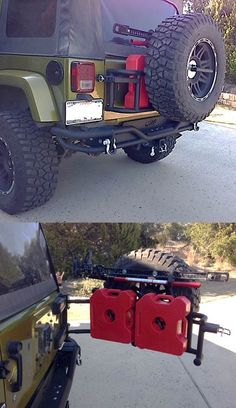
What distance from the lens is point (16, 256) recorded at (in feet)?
8.55

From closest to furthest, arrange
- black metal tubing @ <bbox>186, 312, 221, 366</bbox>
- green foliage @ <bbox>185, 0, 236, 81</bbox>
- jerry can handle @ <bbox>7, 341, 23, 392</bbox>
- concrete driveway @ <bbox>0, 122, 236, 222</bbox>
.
→ 1. jerry can handle @ <bbox>7, 341, 23, 392</bbox>
2. black metal tubing @ <bbox>186, 312, 221, 366</bbox>
3. concrete driveway @ <bbox>0, 122, 236, 222</bbox>
4. green foliage @ <bbox>185, 0, 236, 81</bbox>

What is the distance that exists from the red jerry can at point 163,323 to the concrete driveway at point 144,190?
1040 mm

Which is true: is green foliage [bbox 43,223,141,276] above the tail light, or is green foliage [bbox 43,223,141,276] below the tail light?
below

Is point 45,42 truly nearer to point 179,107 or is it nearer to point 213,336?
point 179,107

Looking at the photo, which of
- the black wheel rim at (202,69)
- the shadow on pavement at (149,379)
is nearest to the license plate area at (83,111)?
the black wheel rim at (202,69)

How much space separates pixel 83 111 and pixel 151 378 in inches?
88.4

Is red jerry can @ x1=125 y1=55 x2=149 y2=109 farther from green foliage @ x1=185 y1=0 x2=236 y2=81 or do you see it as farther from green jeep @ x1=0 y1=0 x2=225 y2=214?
green foliage @ x1=185 y1=0 x2=236 y2=81

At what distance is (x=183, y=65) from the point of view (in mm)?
3398

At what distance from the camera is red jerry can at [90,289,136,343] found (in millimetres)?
3020

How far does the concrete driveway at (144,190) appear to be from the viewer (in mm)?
3852

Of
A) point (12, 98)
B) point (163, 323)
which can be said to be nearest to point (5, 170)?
point (12, 98)

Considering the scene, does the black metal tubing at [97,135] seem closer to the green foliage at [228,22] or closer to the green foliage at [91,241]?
the green foliage at [91,241]

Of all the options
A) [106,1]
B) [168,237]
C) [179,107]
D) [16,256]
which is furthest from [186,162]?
[168,237]

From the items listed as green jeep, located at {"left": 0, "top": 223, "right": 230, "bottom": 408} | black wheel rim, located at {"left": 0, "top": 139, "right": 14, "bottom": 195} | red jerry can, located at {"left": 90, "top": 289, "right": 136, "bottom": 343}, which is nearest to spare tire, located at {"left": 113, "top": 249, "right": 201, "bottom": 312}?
green jeep, located at {"left": 0, "top": 223, "right": 230, "bottom": 408}
